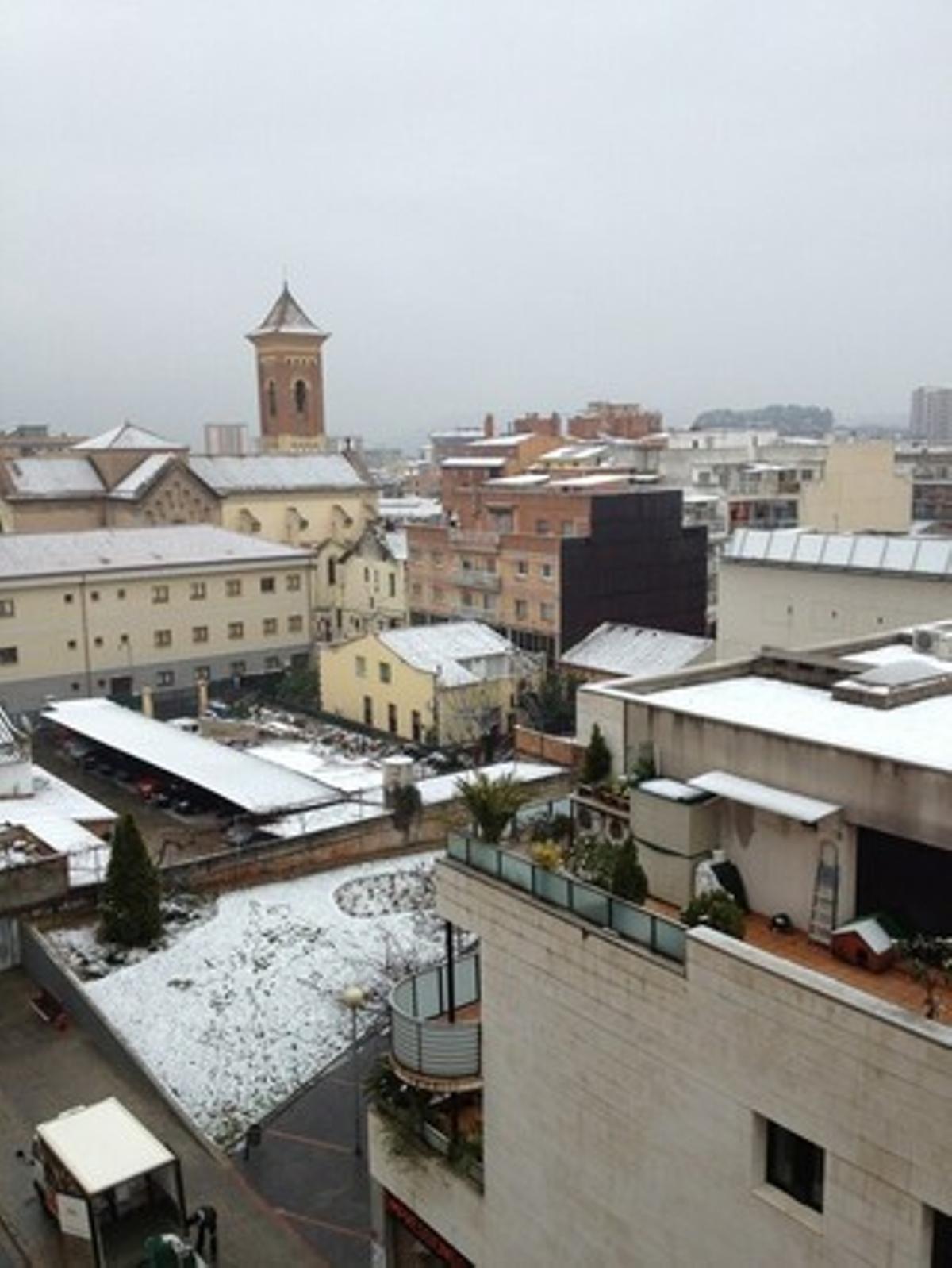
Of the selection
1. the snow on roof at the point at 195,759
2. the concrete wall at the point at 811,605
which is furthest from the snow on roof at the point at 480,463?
the concrete wall at the point at 811,605

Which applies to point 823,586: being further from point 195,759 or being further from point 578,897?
point 578,897

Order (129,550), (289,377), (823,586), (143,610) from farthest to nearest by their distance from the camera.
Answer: (289,377) → (129,550) → (143,610) → (823,586)

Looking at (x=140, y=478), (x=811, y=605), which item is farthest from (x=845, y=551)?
(x=140, y=478)

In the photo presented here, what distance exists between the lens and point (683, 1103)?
1147 centimetres

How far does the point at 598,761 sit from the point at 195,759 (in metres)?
24.2

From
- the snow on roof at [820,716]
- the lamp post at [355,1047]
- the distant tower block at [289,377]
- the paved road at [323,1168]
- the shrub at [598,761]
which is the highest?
the distant tower block at [289,377]

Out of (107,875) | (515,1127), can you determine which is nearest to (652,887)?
(515,1127)

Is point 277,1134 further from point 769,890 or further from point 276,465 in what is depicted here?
point 276,465

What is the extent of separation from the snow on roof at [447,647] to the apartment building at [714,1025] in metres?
29.9

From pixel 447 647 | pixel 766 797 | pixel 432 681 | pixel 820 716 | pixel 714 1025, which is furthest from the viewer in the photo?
pixel 447 647

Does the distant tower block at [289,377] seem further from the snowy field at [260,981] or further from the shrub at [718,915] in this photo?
the shrub at [718,915]

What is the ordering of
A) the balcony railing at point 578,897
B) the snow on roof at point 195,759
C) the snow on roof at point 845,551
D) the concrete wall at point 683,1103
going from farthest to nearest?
the snow on roof at point 845,551
the snow on roof at point 195,759
the balcony railing at point 578,897
the concrete wall at point 683,1103

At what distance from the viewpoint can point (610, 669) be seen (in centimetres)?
4609

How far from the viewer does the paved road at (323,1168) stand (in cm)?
1820
